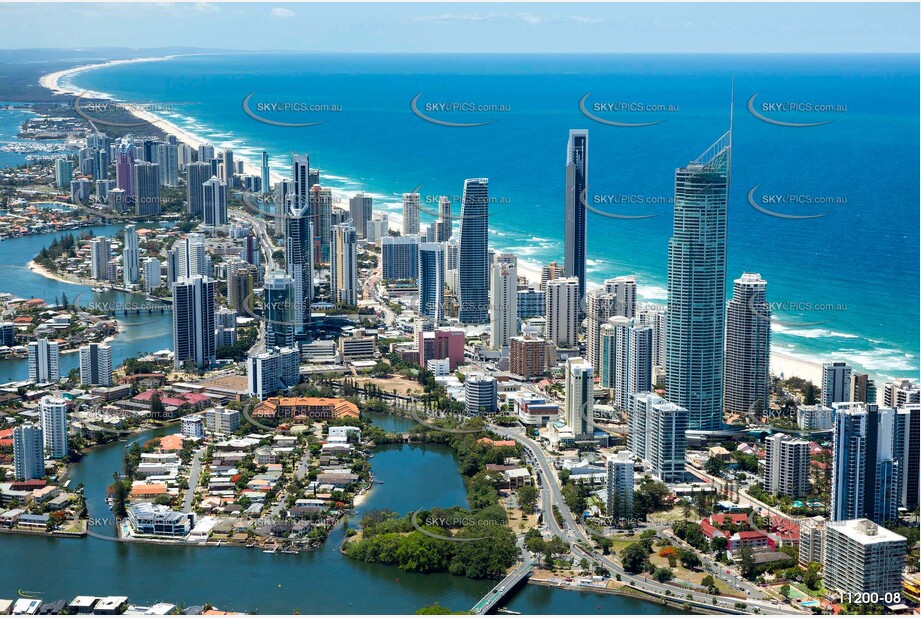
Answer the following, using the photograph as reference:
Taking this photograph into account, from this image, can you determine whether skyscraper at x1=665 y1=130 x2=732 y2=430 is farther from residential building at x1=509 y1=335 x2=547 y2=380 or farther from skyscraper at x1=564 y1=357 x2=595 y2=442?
residential building at x1=509 y1=335 x2=547 y2=380

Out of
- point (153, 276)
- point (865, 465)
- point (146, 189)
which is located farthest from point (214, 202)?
point (865, 465)

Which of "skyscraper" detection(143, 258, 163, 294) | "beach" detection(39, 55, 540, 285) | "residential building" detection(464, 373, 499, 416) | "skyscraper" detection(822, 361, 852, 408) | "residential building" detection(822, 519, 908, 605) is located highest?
"beach" detection(39, 55, 540, 285)

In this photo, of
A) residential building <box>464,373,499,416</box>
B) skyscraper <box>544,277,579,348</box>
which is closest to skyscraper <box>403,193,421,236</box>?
skyscraper <box>544,277,579,348</box>

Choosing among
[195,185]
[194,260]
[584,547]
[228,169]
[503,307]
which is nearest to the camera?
[584,547]

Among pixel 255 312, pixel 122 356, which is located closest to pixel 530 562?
pixel 122 356

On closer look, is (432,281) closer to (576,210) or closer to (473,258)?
(473,258)

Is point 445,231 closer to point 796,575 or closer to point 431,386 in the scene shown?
point 431,386
